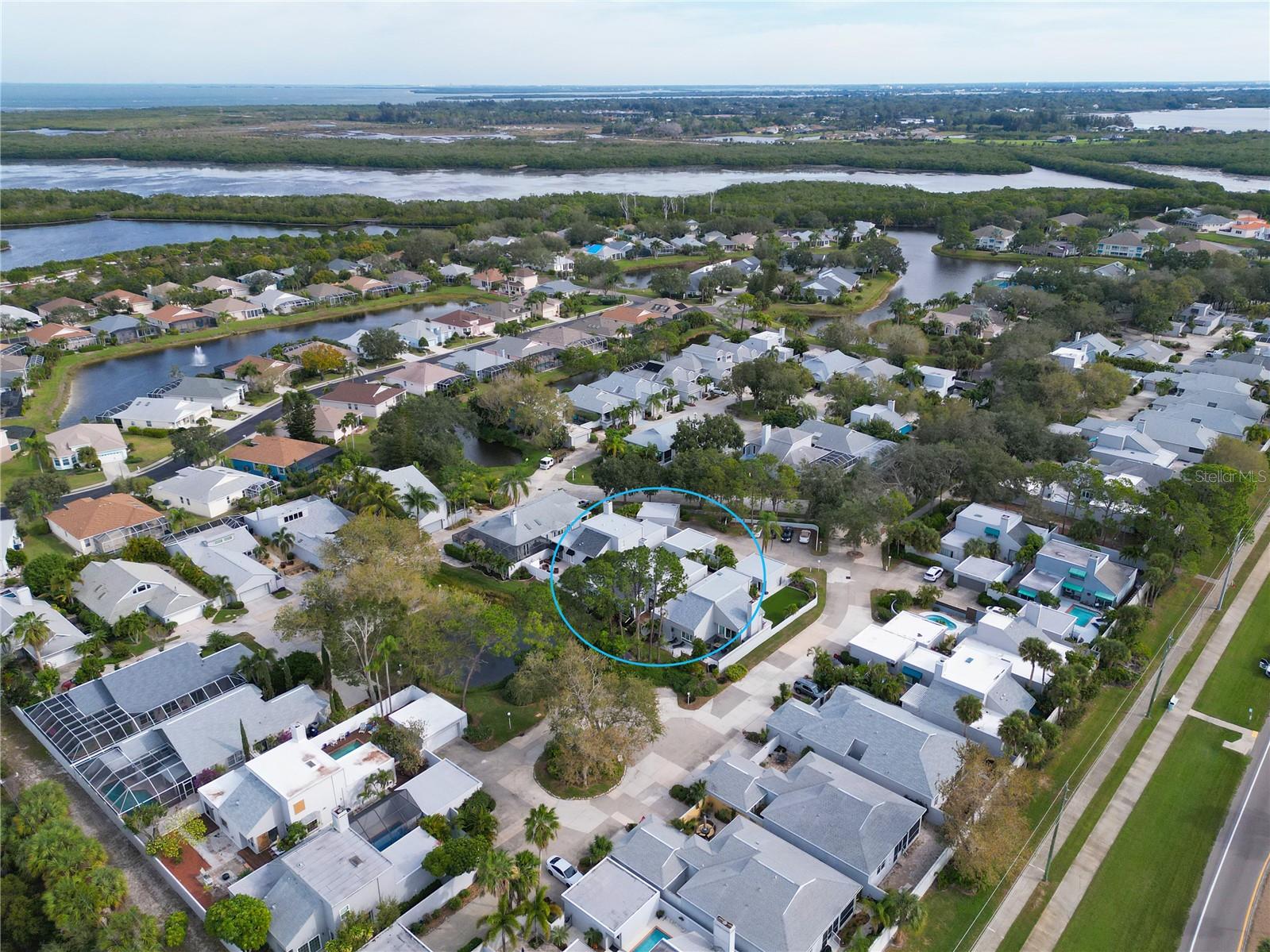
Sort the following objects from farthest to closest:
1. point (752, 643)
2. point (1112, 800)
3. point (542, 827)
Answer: point (752, 643), point (1112, 800), point (542, 827)

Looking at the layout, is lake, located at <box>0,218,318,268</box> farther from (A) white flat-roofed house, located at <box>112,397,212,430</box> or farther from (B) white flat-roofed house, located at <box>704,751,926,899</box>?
(B) white flat-roofed house, located at <box>704,751,926,899</box>

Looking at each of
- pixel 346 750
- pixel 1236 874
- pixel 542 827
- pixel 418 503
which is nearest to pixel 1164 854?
pixel 1236 874

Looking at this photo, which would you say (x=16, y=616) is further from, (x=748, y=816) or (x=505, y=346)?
(x=505, y=346)

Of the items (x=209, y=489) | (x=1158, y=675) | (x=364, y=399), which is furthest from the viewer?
(x=364, y=399)

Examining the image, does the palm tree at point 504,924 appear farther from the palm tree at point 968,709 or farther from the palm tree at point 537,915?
the palm tree at point 968,709

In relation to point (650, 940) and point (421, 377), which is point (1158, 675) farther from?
point (421, 377)

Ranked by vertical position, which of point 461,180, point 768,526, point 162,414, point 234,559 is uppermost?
point 461,180

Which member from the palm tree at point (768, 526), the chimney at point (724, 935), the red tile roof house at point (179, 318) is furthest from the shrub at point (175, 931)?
the red tile roof house at point (179, 318)
